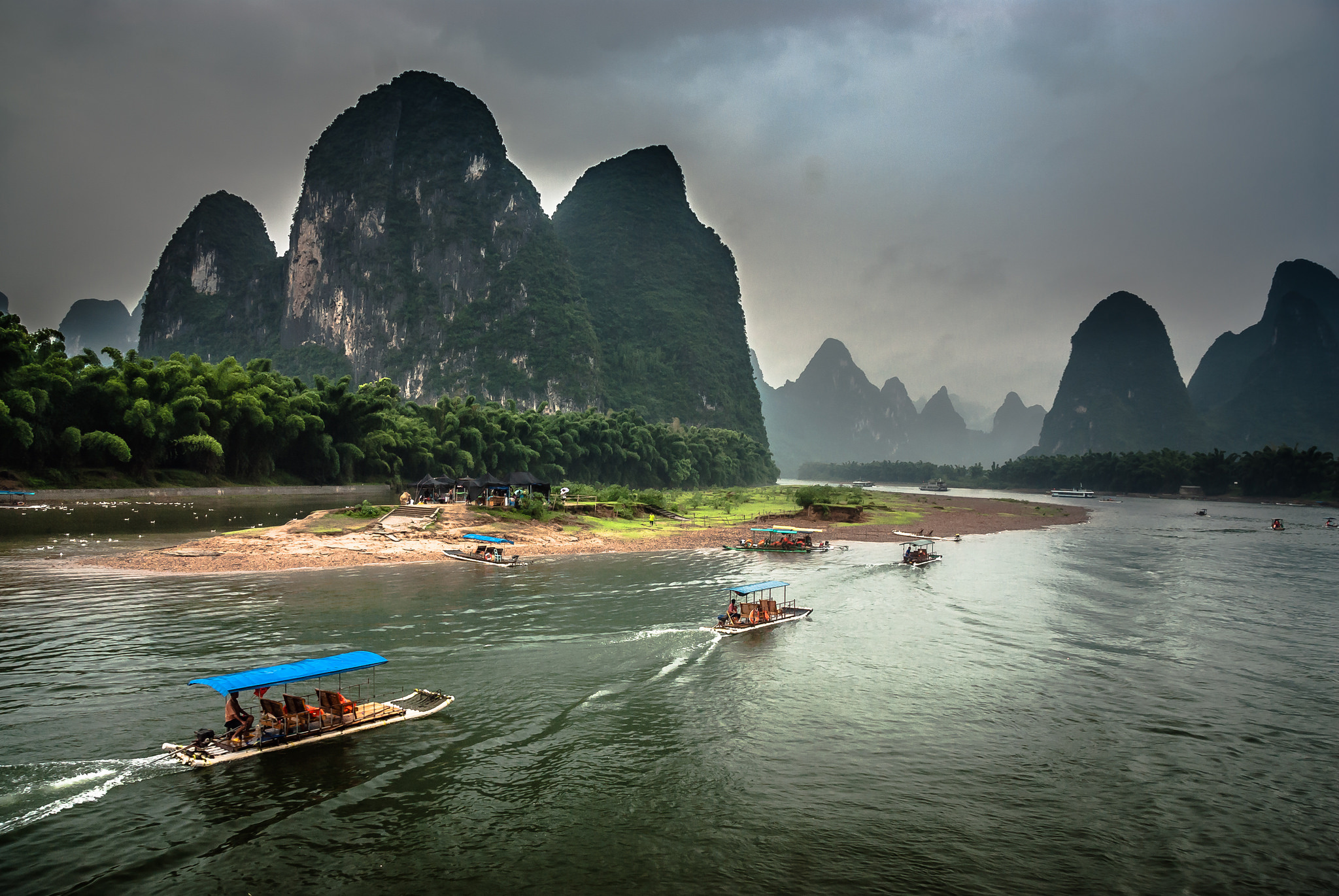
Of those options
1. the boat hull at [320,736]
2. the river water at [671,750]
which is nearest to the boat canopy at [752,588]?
the river water at [671,750]

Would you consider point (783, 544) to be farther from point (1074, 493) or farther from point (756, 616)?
point (1074, 493)

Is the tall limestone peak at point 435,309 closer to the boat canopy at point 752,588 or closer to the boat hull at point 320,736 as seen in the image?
the boat canopy at point 752,588

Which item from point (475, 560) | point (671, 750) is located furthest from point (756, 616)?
point (475, 560)

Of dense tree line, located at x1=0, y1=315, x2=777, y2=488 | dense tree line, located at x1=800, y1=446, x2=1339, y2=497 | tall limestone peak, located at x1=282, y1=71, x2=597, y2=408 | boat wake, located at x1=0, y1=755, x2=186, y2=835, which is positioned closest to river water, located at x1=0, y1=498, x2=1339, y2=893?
boat wake, located at x1=0, y1=755, x2=186, y2=835

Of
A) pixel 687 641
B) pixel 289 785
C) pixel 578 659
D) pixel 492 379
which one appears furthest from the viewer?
pixel 492 379

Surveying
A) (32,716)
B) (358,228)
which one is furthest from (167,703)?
(358,228)

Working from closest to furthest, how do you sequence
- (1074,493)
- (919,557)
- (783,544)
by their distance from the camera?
(919,557) → (783,544) → (1074,493)

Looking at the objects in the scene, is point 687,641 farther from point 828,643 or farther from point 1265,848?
point 1265,848
